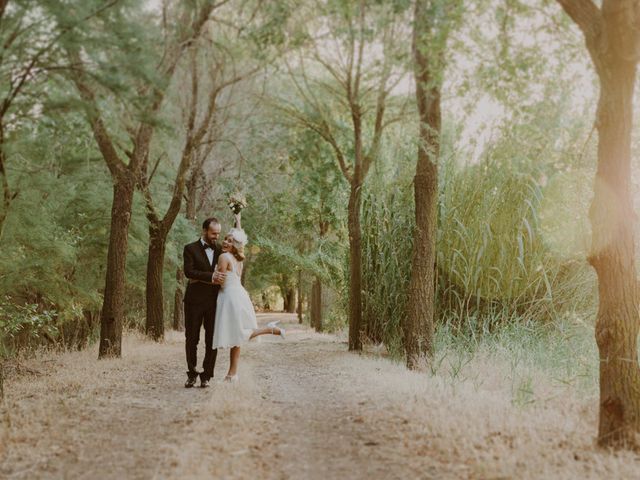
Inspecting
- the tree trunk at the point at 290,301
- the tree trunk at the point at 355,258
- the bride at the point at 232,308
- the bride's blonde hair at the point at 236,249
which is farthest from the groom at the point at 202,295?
the tree trunk at the point at 290,301

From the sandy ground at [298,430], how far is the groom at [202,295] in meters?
0.34

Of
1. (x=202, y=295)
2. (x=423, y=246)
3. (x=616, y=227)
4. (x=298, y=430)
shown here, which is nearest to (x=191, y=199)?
(x=423, y=246)

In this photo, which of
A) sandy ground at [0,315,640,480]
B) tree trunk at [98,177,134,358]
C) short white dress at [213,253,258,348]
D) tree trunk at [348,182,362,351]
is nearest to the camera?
sandy ground at [0,315,640,480]

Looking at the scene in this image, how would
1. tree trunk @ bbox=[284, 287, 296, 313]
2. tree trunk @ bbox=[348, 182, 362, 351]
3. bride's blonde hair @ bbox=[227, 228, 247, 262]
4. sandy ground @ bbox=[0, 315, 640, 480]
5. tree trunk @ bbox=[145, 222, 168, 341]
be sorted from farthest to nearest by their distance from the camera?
tree trunk @ bbox=[284, 287, 296, 313] < tree trunk @ bbox=[145, 222, 168, 341] < tree trunk @ bbox=[348, 182, 362, 351] < bride's blonde hair @ bbox=[227, 228, 247, 262] < sandy ground @ bbox=[0, 315, 640, 480]

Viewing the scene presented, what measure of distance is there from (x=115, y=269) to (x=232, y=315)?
13.6 ft

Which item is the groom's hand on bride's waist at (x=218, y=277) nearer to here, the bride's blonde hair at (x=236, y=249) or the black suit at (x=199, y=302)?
the black suit at (x=199, y=302)

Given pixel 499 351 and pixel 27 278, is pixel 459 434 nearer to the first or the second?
pixel 499 351

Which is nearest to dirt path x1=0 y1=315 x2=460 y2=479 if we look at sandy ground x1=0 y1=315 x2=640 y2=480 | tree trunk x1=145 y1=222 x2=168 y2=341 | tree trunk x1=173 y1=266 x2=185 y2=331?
sandy ground x1=0 y1=315 x2=640 y2=480

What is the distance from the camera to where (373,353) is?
512 inches

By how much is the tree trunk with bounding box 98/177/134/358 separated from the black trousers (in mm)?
3587

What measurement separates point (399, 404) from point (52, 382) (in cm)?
476

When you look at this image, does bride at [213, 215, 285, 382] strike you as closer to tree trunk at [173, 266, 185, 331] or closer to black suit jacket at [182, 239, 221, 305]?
black suit jacket at [182, 239, 221, 305]

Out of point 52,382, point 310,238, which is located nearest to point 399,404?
point 52,382

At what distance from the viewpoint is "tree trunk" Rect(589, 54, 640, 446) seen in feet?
17.4
